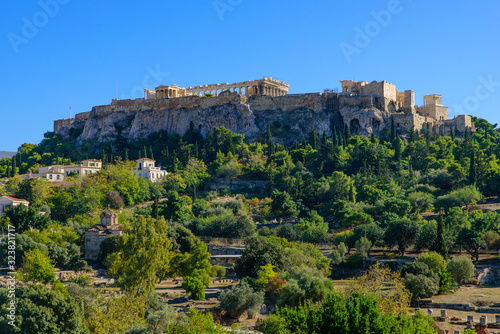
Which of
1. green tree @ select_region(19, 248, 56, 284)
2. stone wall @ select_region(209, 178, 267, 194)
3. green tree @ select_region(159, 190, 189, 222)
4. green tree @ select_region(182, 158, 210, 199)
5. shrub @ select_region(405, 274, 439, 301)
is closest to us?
shrub @ select_region(405, 274, 439, 301)

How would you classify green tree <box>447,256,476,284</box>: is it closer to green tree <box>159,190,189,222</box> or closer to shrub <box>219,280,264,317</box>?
shrub <box>219,280,264,317</box>

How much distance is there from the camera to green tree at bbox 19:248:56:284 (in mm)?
49062

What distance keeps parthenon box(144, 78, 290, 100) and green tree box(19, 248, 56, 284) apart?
5684 cm

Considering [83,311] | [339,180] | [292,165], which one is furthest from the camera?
[292,165]

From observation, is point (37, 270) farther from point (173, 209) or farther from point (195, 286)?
point (173, 209)

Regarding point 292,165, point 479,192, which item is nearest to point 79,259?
point 292,165

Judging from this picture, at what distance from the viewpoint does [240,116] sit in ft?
318

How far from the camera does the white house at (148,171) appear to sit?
83562 millimetres

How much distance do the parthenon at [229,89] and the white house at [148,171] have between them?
74.2 feet

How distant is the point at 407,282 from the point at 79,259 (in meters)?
27.8

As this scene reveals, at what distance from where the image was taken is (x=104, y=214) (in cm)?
6334

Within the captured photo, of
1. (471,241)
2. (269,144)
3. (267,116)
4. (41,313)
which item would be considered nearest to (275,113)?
(267,116)

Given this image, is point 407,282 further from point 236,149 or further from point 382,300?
point 236,149

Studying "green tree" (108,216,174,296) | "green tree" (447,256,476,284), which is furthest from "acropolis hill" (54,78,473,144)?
"green tree" (108,216,174,296)
